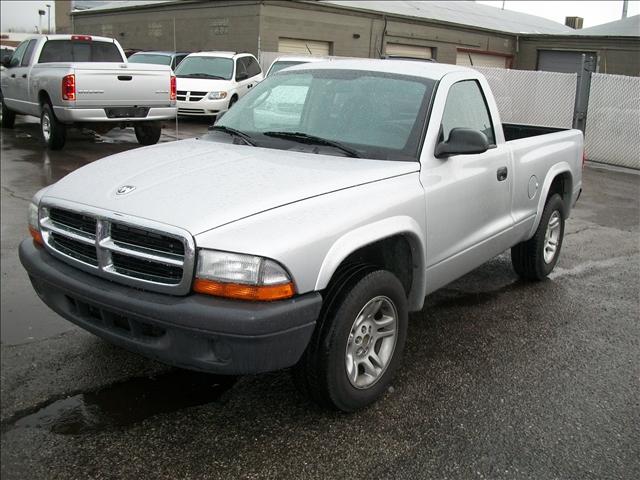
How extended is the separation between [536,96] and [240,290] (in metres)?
14.6

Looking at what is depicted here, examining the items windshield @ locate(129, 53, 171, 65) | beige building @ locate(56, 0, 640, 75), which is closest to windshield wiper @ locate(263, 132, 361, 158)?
windshield @ locate(129, 53, 171, 65)

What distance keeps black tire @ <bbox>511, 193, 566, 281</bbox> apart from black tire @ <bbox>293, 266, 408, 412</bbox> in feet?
8.49

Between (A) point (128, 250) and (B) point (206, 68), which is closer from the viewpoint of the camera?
(A) point (128, 250)

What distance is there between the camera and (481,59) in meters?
33.5

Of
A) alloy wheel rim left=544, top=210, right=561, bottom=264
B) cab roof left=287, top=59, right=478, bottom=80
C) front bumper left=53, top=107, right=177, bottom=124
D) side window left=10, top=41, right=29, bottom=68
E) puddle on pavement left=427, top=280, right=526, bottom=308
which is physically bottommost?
puddle on pavement left=427, top=280, right=526, bottom=308

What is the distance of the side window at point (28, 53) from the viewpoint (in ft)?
39.8

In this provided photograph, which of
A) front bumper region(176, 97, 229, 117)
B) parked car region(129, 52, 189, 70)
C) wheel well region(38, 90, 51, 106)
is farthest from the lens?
parked car region(129, 52, 189, 70)

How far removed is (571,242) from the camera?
23.7 ft

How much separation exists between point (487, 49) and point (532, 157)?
30.6 metres

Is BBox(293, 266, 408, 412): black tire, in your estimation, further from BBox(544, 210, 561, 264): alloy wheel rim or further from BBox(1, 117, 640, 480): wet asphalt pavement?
BBox(544, 210, 561, 264): alloy wheel rim

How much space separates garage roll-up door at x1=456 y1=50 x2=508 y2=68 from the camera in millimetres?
32500

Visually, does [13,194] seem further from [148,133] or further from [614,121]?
[614,121]

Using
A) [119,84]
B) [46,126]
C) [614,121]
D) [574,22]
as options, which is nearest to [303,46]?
[614,121]

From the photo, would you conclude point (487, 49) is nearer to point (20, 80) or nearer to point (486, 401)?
point (20, 80)
